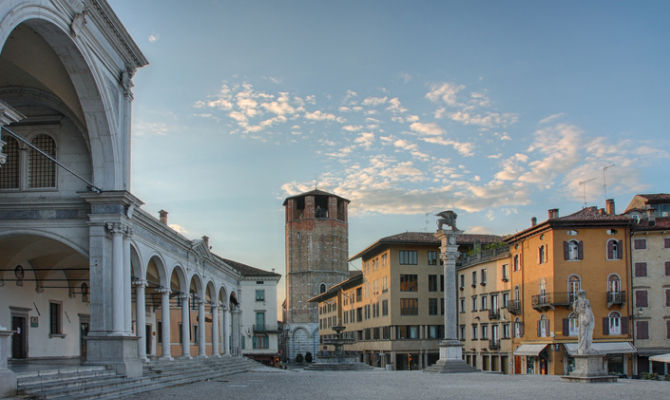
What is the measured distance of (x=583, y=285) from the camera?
43.0m

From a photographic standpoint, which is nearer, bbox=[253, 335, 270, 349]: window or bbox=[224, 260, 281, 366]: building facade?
bbox=[224, 260, 281, 366]: building facade

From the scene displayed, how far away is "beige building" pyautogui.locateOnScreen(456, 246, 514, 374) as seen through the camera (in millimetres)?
49500

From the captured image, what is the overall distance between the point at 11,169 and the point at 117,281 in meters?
5.17

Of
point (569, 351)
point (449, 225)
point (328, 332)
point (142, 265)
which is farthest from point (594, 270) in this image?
point (328, 332)

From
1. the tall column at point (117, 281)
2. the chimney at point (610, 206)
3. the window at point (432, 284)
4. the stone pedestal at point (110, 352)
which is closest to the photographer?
the stone pedestal at point (110, 352)

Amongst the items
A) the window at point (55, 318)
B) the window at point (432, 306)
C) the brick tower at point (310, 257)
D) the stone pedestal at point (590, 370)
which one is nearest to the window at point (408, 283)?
the window at point (432, 306)

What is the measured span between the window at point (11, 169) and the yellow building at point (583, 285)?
1187 inches

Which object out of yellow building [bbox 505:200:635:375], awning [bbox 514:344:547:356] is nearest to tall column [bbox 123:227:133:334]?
yellow building [bbox 505:200:635:375]

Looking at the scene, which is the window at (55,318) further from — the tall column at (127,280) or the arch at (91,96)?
the arch at (91,96)

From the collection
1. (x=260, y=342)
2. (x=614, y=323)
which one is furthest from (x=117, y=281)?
(x=260, y=342)

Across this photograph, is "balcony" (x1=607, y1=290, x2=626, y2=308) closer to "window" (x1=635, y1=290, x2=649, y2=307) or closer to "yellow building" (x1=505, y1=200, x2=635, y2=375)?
"yellow building" (x1=505, y1=200, x2=635, y2=375)

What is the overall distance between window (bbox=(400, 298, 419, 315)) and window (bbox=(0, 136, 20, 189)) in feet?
132

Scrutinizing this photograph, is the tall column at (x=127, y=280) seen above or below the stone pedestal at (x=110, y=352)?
above

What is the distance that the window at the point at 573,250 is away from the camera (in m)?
43.2
